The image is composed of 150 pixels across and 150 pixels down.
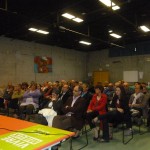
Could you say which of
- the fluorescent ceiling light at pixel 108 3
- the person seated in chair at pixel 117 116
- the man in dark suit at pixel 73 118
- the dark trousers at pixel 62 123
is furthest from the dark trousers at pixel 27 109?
the fluorescent ceiling light at pixel 108 3

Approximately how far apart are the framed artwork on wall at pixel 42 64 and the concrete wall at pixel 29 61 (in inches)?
7.4

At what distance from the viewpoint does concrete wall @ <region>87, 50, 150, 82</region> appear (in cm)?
1199

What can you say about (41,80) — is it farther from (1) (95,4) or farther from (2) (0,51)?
(1) (95,4)

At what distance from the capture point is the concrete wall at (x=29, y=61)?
9352mm

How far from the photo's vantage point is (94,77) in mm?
14172

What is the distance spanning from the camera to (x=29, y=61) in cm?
1034

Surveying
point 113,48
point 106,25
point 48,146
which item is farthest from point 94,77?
point 48,146

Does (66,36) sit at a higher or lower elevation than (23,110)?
higher

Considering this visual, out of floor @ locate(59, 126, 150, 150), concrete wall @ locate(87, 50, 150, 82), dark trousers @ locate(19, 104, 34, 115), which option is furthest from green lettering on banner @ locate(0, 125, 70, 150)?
concrete wall @ locate(87, 50, 150, 82)

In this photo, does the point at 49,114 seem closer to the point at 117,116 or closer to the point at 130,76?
the point at 117,116

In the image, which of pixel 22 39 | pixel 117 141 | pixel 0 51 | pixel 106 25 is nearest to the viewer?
pixel 117 141

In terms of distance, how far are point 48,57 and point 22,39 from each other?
2.00 m

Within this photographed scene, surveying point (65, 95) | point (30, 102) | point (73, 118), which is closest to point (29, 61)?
point (30, 102)

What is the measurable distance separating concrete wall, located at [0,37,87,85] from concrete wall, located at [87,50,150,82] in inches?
61.0
